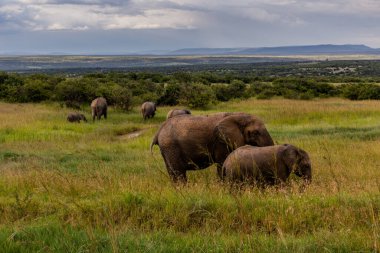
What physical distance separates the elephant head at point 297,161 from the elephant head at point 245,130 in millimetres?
1066

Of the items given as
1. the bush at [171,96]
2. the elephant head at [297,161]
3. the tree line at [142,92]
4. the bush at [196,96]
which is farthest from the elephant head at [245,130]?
the bush at [171,96]

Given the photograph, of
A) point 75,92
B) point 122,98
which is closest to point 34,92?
point 75,92

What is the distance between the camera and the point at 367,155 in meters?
13.9

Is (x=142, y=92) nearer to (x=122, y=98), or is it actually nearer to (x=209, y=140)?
(x=122, y=98)

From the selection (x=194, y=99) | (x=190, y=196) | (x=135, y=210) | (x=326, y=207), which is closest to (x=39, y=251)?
(x=135, y=210)

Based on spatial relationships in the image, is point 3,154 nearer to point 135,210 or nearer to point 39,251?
point 135,210

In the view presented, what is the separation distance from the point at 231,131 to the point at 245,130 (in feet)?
1.28

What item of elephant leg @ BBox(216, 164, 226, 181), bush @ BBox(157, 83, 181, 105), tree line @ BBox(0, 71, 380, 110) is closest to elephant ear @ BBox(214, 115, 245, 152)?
elephant leg @ BBox(216, 164, 226, 181)

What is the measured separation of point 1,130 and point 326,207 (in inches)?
699

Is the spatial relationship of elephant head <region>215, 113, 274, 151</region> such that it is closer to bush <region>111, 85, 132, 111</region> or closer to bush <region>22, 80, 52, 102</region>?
bush <region>111, 85, 132, 111</region>

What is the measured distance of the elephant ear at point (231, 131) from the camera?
32.5 feet

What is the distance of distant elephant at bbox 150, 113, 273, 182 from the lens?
10.0 metres

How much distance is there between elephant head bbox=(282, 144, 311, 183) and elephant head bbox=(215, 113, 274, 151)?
3.50 feet

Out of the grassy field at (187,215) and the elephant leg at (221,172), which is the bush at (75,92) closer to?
the grassy field at (187,215)
